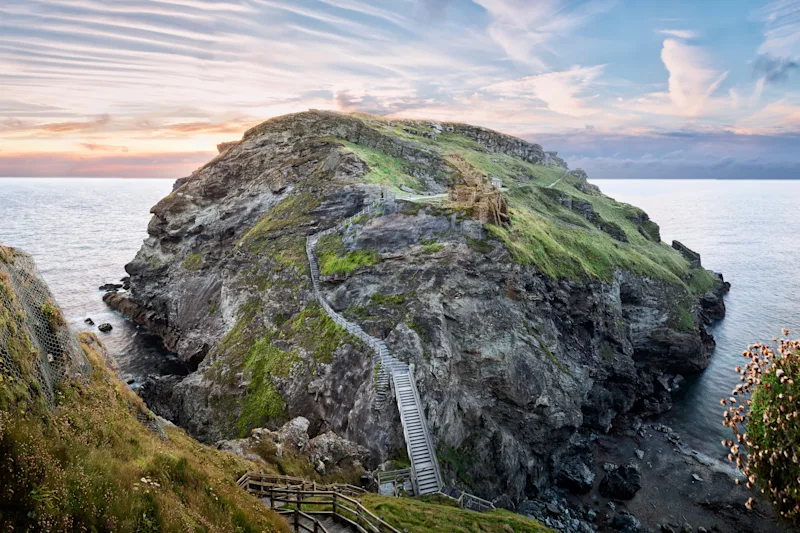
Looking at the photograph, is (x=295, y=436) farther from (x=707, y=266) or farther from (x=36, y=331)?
(x=707, y=266)

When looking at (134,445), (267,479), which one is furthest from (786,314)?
(134,445)

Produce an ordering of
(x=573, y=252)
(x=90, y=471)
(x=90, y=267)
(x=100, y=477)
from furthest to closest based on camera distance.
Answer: (x=90, y=267)
(x=573, y=252)
(x=90, y=471)
(x=100, y=477)

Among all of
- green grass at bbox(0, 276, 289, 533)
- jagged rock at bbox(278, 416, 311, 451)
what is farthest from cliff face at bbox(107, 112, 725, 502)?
green grass at bbox(0, 276, 289, 533)

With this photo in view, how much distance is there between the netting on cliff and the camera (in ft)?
41.3

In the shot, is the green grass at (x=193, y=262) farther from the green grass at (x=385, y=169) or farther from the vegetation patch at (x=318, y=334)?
the green grass at (x=385, y=169)

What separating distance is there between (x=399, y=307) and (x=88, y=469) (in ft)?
119

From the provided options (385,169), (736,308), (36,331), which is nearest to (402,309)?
(36,331)

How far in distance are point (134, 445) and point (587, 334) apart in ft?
186

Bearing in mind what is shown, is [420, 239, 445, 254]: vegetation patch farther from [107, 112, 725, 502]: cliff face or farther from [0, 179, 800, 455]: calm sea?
[0, 179, 800, 455]: calm sea

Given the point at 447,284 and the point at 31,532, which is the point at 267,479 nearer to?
the point at 31,532

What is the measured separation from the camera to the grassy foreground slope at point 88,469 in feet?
31.7

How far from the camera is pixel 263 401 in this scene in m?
45.0

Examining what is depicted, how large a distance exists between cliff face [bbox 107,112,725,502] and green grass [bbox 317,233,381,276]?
0.88ft

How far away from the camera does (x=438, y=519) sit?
81.1ft
